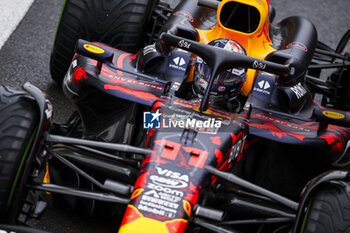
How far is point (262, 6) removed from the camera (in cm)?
440

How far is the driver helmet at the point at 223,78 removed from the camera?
3984mm

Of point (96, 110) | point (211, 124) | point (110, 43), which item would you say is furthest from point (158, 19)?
point (211, 124)

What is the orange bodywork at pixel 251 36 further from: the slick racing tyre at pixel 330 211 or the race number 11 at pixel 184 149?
the slick racing tyre at pixel 330 211

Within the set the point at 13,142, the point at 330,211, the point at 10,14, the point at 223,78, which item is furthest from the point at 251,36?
the point at 10,14

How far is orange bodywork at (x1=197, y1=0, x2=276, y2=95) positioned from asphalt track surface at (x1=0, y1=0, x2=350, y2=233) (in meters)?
1.48

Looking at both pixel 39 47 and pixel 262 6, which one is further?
pixel 39 47

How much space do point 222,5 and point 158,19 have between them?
→ 1024 millimetres

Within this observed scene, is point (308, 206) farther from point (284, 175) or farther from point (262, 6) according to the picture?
point (262, 6)

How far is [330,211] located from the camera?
299 cm

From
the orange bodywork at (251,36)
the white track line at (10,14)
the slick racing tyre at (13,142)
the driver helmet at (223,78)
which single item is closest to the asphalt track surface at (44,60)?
the white track line at (10,14)

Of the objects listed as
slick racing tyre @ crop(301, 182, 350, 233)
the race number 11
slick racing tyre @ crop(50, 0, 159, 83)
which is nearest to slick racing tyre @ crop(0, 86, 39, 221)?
the race number 11

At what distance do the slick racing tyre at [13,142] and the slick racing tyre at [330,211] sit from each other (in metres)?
1.57

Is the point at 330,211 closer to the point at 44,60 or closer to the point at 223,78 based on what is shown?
the point at 223,78

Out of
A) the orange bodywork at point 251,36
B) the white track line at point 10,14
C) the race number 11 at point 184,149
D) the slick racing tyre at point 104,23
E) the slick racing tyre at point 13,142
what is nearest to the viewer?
the slick racing tyre at point 13,142
